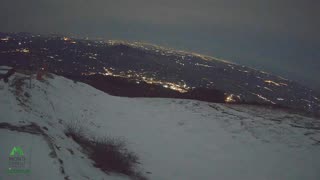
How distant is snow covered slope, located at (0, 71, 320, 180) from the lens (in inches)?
282

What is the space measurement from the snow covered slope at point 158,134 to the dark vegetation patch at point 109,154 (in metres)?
0.37

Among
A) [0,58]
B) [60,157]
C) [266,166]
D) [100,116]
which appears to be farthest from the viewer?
[0,58]

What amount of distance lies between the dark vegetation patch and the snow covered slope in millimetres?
372

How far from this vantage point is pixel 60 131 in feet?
30.0

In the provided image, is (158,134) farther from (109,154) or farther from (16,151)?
(16,151)

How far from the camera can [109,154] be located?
8.81 meters

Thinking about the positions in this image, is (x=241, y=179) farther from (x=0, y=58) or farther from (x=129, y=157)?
(x=0, y=58)

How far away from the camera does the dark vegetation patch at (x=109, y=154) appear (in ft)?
27.1

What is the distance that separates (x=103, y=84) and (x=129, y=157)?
14180mm

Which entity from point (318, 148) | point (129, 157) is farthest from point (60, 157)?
point (318, 148)
